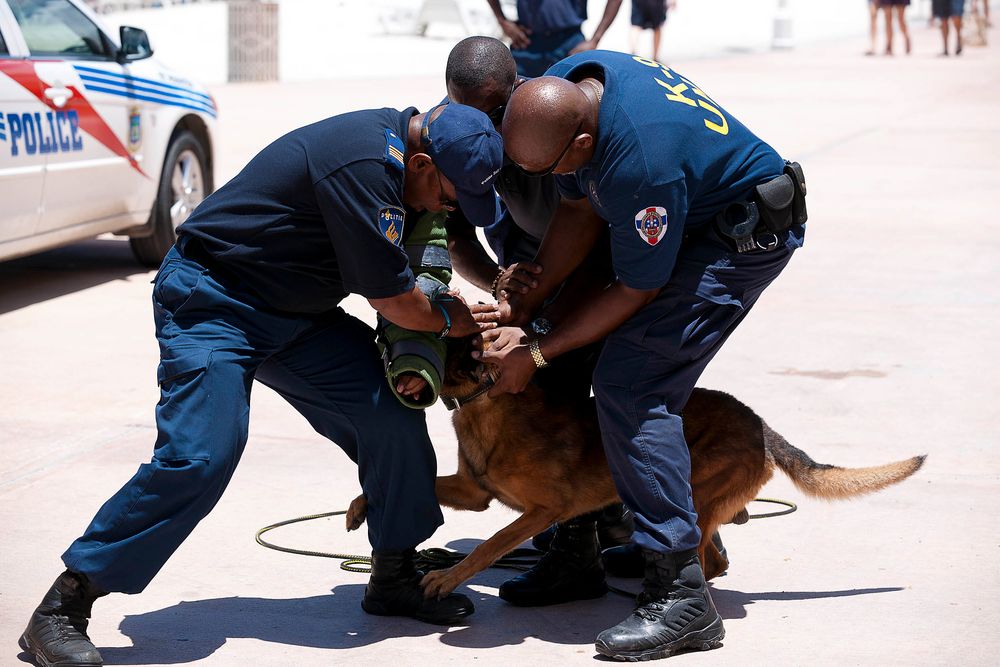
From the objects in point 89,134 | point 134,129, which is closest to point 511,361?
point 89,134

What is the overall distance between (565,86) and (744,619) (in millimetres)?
1702

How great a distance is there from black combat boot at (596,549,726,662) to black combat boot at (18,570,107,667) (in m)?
1.41

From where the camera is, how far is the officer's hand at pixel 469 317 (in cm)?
371

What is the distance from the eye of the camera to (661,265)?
3.46m

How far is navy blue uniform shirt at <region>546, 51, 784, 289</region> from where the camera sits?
3383 mm

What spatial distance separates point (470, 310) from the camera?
3.84 metres

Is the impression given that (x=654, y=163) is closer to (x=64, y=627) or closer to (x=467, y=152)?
(x=467, y=152)

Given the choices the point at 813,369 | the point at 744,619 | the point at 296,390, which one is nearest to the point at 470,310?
the point at 296,390

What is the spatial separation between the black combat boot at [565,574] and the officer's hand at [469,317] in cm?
71

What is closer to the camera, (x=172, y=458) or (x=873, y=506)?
(x=172, y=458)

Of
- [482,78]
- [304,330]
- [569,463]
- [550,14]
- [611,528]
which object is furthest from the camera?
[550,14]

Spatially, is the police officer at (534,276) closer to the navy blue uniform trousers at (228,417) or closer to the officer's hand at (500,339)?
the officer's hand at (500,339)

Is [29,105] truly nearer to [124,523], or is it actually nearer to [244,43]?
[124,523]

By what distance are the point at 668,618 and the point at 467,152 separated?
4.66 ft
